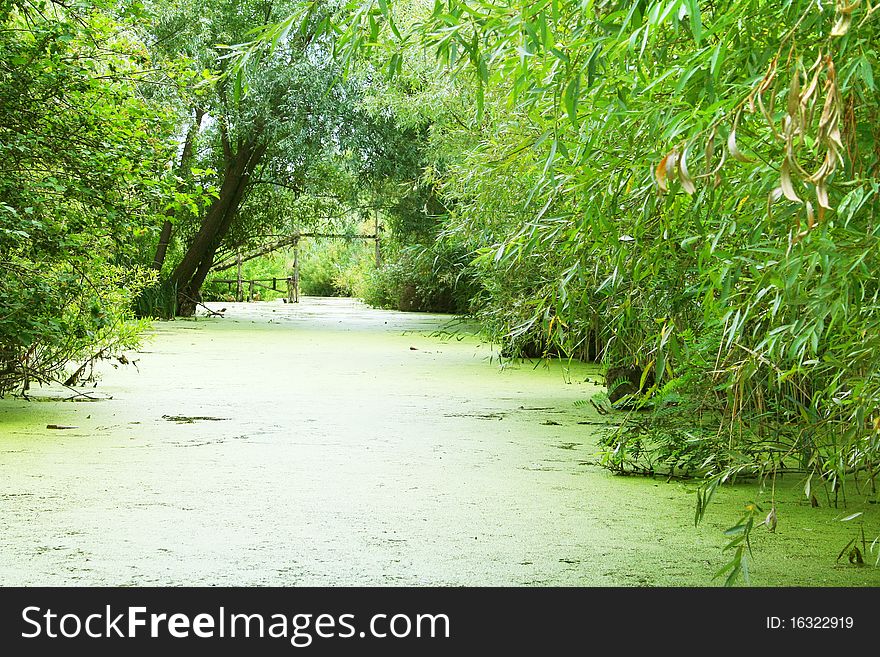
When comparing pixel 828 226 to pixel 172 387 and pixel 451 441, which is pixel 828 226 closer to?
pixel 451 441

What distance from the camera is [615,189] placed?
2113 millimetres

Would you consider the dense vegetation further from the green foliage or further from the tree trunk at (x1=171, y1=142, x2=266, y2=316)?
the tree trunk at (x1=171, y1=142, x2=266, y2=316)

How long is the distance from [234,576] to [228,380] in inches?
185

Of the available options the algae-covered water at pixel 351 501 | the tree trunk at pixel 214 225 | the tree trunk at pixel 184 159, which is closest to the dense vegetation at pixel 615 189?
the algae-covered water at pixel 351 501

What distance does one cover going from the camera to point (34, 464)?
12.6 feet

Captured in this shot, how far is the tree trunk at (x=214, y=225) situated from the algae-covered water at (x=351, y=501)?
8874 millimetres

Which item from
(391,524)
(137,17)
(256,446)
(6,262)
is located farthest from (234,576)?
(137,17)

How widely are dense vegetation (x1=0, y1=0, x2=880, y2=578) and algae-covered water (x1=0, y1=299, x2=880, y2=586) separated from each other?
219 mm

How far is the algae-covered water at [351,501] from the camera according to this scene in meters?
2.52

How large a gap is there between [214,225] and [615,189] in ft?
44.4

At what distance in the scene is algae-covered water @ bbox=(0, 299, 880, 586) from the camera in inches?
99.3

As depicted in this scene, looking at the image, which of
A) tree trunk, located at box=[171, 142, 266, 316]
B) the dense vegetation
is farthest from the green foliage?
tree trunk, located at box=[171, 142, 266, 316]

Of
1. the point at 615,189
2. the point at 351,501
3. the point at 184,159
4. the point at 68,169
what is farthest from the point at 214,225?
the point at 615,189

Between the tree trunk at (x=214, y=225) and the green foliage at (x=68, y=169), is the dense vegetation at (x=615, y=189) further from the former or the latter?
the tree trunk at (x=214, y=225)
